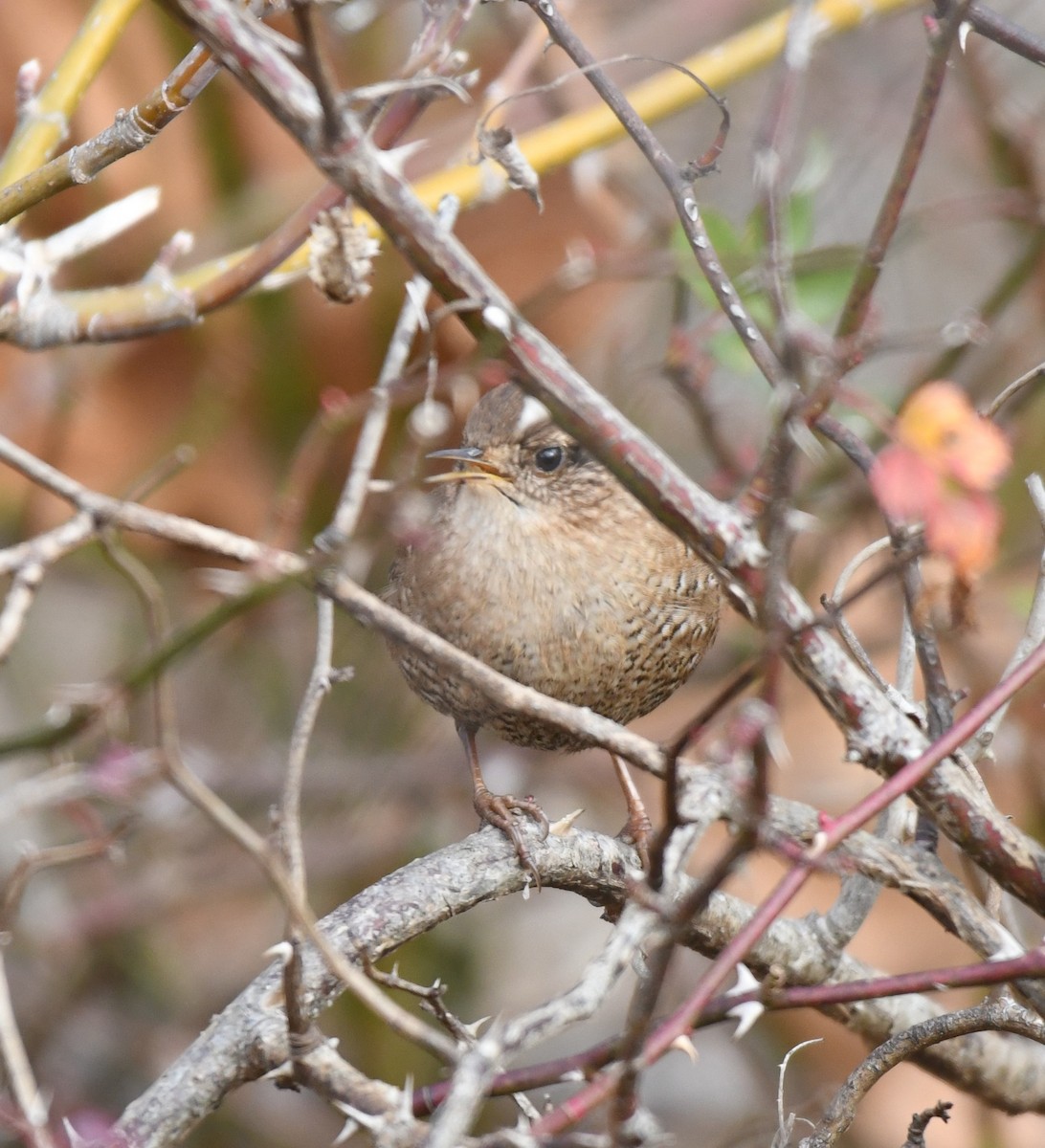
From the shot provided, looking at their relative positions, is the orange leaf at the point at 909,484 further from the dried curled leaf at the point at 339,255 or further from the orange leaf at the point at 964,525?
the dried curled leaf at the point at 339,255

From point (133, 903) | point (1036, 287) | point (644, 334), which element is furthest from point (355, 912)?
point (644, 334)

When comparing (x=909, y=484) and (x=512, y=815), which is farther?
(x=512, y=815)

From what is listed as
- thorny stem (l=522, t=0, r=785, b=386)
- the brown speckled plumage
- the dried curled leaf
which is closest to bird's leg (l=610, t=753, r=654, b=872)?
the brown speckled plumage

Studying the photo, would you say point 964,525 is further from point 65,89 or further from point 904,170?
point 65,89

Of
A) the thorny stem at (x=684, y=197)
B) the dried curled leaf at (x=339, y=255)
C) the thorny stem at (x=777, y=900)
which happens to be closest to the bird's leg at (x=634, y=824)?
the thorny stem at (x=684, y=197)

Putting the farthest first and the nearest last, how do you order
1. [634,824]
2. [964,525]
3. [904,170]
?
[634,824], [904,170], [964,525]

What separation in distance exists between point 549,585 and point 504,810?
376mm

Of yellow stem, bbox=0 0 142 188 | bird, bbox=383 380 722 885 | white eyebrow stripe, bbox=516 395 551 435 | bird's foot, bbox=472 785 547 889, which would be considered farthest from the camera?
white eyebrow stripe, bbox=516 395 551 435

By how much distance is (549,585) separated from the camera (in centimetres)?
242

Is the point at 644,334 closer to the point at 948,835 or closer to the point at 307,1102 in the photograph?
the point at 307,1102

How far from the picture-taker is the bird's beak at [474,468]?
98.0 inches

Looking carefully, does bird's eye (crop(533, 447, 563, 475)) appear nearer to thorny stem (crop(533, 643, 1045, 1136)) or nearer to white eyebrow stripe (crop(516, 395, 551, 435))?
white eyebrow stripe (crop(516, 395, 551, 435))

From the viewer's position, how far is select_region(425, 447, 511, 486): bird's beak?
249cm

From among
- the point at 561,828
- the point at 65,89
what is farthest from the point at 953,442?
the point at 65,89
